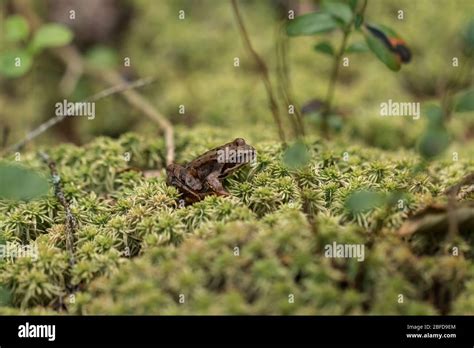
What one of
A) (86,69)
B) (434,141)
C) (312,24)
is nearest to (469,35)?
(434,141)

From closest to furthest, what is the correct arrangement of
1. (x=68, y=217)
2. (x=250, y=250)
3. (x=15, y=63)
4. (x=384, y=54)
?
(x=250, y=250)
(x=68, y=217)
(x=384, y=54)
(x=15, y=63)

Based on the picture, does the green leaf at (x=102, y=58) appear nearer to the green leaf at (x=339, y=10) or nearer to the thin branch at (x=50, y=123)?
the thin branch at (x=50, y=123)

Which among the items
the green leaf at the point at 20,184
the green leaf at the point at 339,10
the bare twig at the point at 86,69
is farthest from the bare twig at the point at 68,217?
the green leaf at the point at 339,10

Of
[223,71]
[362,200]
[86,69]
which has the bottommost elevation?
[362,200]

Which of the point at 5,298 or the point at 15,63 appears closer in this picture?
the point at 5,298

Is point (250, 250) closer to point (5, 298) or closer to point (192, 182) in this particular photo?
point (192, 182)

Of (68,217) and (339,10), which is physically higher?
(339,10)

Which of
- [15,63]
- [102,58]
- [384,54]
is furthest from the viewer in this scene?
[102,58]
